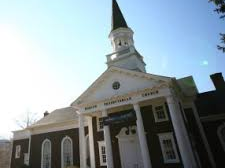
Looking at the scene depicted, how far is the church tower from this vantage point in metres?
22.9

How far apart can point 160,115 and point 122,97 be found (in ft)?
15.2

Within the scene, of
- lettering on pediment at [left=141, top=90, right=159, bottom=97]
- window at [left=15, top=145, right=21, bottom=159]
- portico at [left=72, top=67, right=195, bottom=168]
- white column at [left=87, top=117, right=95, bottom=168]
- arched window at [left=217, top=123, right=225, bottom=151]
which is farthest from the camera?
window at [left=15, top=145, right=21, bottom=159]

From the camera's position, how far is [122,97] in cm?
1739

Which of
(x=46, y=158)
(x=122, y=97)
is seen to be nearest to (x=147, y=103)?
(x=122, y=97)

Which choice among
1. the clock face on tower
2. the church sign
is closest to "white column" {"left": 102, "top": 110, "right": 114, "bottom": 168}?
the church sign

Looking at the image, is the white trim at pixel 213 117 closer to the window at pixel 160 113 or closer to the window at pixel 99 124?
the window at pixel 160 113

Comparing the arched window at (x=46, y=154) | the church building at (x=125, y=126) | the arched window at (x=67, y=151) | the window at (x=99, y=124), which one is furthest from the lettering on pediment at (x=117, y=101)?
the arched window at (x=46, y=154)

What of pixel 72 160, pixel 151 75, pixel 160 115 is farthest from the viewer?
pixel 72 160

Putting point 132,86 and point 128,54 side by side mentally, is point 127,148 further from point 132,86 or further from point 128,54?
point 128,54

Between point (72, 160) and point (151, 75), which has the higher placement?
point (151, 75)

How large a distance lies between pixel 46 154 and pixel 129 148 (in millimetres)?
12363

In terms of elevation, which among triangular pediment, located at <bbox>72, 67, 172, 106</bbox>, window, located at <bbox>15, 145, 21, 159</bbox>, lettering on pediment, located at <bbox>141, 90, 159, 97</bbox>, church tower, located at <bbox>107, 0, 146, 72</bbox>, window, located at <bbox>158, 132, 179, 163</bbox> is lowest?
window, located at <bbox>158, 132, 179, 163</bbox>

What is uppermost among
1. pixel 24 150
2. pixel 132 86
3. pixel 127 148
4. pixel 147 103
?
pixel 132 86

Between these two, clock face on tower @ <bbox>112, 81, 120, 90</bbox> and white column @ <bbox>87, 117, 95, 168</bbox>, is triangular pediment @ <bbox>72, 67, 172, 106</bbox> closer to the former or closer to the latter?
clock face on tower @ <bbox>112, 81, 120, 90</bbox>
